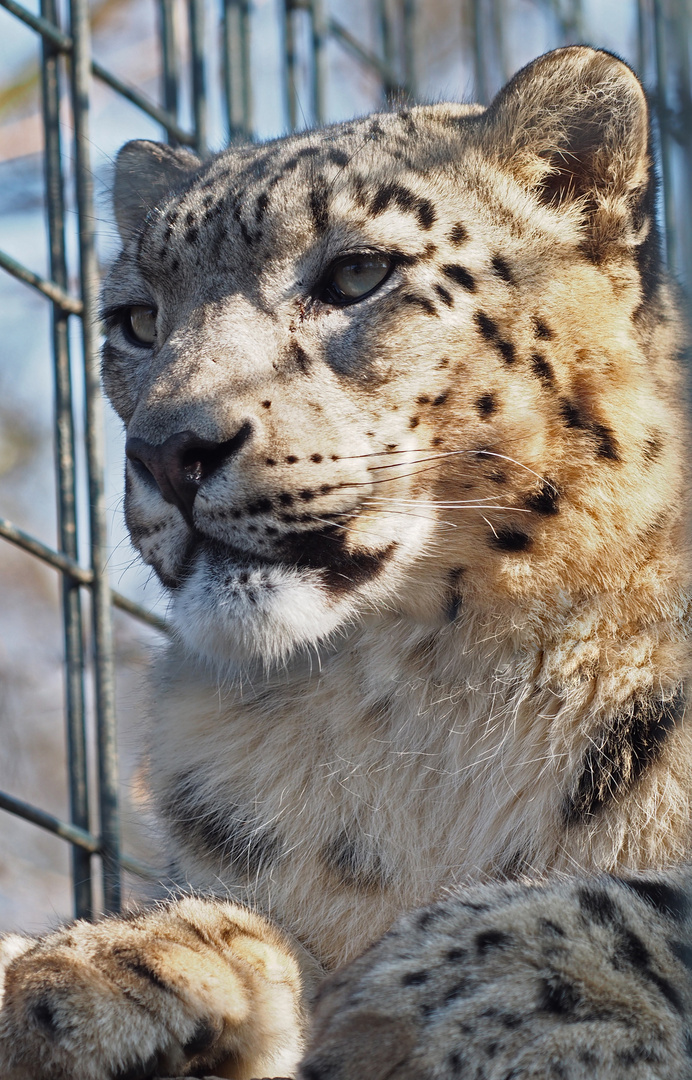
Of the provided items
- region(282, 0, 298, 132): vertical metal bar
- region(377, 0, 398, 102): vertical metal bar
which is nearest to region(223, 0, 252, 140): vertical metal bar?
region(282, 0, 298, 132): vertical metal bar

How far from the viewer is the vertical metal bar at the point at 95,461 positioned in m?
3.07

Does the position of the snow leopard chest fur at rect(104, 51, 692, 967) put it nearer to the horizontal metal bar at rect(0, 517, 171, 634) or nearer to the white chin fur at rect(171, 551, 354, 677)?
the white chin fur at rect(171, 551, 354, 677)

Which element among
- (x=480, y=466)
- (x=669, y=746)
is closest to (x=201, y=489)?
(x=480, y=466)

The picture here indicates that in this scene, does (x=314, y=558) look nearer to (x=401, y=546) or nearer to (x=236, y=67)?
(x=401, y=546)

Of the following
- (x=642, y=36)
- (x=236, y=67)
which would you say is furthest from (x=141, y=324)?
(x=642, y=36)

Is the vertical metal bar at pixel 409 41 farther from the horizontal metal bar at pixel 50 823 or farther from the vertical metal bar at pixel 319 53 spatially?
the horizontal metal bar at pixel 50 823

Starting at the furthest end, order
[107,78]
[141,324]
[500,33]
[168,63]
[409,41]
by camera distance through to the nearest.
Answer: [500,33]
[409,41]
[168,63]
[107,78]
[141,324]

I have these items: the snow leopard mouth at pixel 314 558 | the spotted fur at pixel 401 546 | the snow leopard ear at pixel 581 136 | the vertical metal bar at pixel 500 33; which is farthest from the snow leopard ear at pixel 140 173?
the vertical metal bar at pixel 500 33

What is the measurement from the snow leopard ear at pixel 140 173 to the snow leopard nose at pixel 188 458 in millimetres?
1204

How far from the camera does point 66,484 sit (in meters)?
3.18

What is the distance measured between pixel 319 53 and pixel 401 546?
2608 millimetres

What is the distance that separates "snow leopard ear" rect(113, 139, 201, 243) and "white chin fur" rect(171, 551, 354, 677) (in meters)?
1.31

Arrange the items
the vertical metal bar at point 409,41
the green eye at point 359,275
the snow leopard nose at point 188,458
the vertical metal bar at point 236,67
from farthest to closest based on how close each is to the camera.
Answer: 1. the vertical metal bar at point 409,41
2. the vertical metal bar at point 236,67
3. the green eye at point 359,275
4. the snow leopard nose at point 188,458

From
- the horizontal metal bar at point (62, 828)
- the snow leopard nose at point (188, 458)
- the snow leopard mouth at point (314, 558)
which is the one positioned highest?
the snow leopard nose at point (188, 458)
